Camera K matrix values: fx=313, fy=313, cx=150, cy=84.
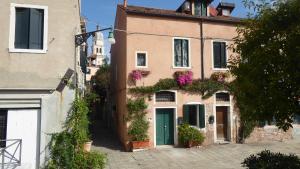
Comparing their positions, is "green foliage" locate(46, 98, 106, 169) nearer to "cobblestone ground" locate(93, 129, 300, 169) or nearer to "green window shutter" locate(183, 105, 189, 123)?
"cobblestone ground" locate(93, 129, 300, 169)

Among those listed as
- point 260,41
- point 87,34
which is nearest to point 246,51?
point 260,41

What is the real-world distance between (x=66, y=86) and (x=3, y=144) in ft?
8.91

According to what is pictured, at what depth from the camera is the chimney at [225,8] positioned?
2105 cm

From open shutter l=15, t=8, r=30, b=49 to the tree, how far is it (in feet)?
22.4

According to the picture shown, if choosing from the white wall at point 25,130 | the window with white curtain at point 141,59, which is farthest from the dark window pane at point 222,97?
the white wall at point 25,130

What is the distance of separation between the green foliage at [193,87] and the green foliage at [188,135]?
6.82 feet

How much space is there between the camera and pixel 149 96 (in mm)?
16969

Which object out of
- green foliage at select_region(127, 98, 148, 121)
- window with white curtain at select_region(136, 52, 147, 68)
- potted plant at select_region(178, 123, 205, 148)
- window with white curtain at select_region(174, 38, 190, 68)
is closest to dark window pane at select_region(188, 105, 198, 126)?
potted plant at select_region(178, 123, 205, 148)

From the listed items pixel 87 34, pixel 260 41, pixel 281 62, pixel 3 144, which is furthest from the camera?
pixel 87 34

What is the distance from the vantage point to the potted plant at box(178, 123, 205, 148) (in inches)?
658

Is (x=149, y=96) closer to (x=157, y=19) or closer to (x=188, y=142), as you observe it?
(x=188, y=142)

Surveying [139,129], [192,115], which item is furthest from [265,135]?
[139,129]

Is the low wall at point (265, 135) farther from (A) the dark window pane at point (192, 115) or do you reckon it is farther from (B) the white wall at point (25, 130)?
(B) the white wall at point (25, 130)

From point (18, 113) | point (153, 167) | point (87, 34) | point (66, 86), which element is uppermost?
point (87, 34)
